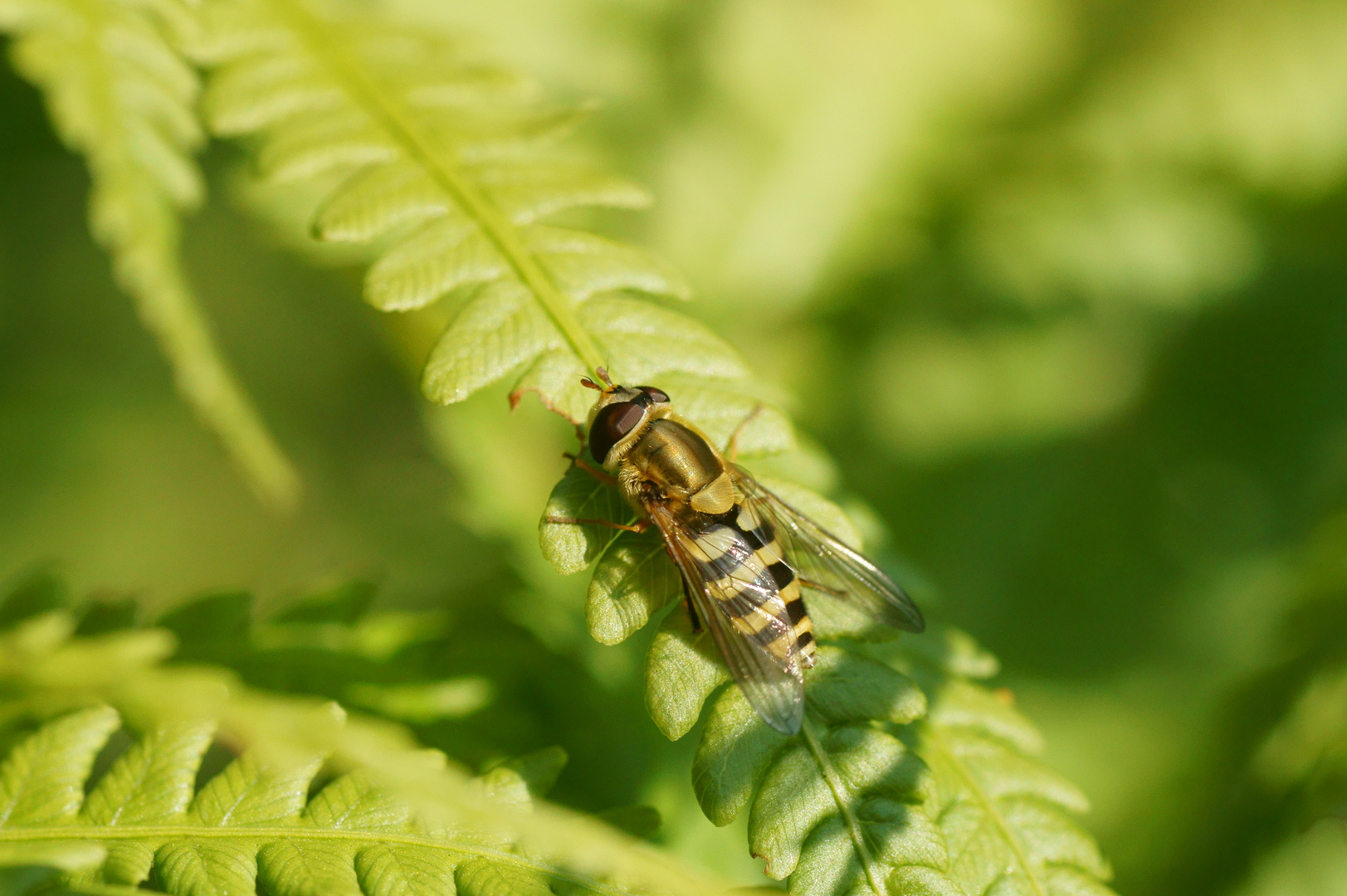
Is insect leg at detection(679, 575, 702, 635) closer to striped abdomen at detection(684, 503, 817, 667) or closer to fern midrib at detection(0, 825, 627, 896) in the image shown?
striped abdomen at detection(684, 503, 817, 667)

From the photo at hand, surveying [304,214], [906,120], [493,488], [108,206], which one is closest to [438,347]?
[108,206]

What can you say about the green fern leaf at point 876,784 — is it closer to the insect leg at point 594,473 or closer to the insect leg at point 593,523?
the insect leg at point 593,523

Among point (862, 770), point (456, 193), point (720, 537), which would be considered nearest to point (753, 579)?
point (720, 537)

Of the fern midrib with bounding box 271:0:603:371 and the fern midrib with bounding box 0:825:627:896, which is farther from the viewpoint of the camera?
the fern midrib with bounding box 271:0:603:371

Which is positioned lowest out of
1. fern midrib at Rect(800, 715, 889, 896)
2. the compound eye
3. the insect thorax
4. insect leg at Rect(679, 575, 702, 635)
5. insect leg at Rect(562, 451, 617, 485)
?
fern midrib at Rect(800, 715, 889, 896)

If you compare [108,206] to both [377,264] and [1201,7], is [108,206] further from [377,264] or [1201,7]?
[1201,7]

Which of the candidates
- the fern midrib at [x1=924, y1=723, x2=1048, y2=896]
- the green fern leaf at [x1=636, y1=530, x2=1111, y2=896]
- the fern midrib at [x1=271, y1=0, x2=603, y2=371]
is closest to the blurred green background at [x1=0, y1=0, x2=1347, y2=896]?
the fern midrib at [x1=271, y1=0, x2=603, y2=371]

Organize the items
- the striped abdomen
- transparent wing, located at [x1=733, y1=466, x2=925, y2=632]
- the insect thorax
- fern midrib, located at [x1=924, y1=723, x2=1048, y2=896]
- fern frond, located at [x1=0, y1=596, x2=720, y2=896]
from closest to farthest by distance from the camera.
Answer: fern frond, located at [x1=0, y1=596, x2=720, y2=896] → fern midrib, located at [x1=924, y1=723, x2=1048, y2=896] → the striped abdomen → transparent wing, located at [x1=733, y1=466, x2=925, y2=632] → the insect thorax
